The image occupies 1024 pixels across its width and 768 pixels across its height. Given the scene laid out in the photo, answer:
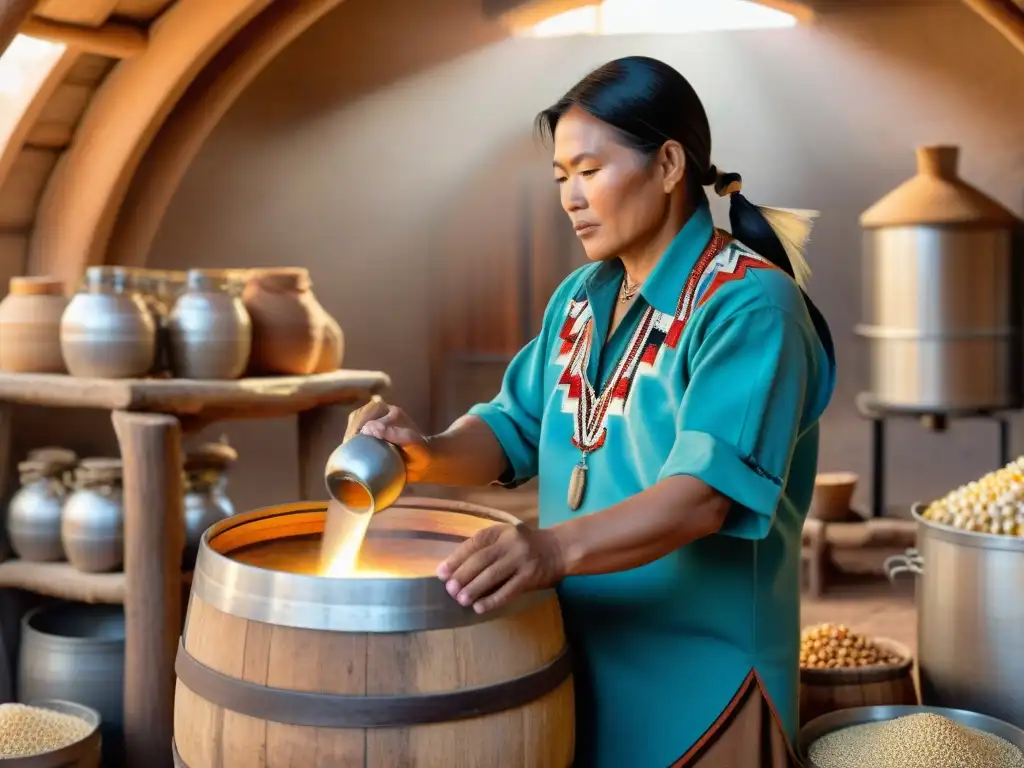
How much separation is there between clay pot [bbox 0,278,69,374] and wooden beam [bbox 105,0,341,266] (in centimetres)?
69

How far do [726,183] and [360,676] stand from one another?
856 mm

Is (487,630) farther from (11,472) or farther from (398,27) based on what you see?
(398,27)

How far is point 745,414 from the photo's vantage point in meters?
1.56

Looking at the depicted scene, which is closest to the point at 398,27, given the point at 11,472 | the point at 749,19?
the point at 749,19

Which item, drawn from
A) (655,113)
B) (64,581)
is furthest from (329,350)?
(655,113)

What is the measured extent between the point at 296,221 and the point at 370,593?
4026 mm

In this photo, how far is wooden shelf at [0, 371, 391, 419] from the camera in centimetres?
313

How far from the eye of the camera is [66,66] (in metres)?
3.60

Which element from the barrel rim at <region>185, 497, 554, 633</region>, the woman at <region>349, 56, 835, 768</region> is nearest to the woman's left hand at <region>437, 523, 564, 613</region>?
the barrel rim at <region>185, 497, 554, 633</region>

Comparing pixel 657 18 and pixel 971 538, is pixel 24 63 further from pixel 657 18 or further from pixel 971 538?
pixel 657 18

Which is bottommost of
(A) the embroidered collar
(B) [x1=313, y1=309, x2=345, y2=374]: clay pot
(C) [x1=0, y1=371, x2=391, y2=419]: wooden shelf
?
(C) [x1=0, y1=371, x2=391, y2=419]: wooden shelf

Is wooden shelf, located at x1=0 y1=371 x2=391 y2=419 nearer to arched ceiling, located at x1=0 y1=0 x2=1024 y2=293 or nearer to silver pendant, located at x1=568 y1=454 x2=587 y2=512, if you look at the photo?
arched ceiling, located at x1=0 y1=0 x2=1024 y2=293

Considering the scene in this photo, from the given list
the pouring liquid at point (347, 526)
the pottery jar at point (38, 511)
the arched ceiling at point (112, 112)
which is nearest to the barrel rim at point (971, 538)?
the pouring liquid at point (347, 526)

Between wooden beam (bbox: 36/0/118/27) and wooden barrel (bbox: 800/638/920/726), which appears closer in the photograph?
wooden barrel (bbox: 800/638/920/726)
